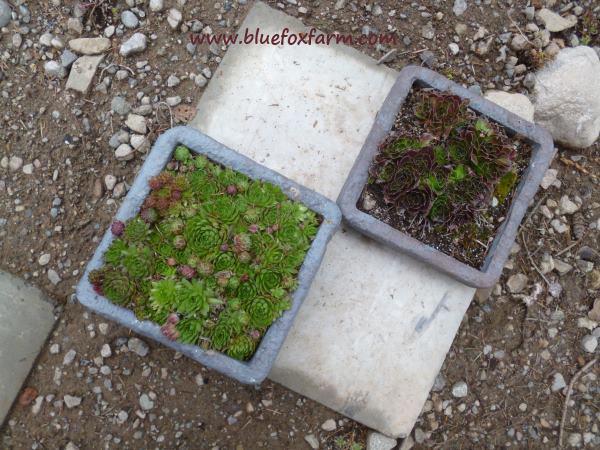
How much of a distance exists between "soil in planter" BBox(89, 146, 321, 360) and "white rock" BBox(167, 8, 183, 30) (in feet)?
3.31

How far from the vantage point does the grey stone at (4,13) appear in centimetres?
271

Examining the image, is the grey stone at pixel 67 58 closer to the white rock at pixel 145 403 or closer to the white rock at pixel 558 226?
the white rock at pixel 145 403

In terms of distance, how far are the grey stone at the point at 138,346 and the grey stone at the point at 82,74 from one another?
1338mm

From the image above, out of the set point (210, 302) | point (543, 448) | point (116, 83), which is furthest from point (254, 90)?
point (543, 448)

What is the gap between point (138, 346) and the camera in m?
2.57

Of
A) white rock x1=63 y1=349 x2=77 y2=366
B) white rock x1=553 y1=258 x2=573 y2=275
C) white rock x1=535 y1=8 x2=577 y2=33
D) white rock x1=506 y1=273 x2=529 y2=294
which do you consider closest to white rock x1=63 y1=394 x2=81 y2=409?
white rock x1=63 y1=349 x2=77 y2=366

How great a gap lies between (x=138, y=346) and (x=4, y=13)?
1918mm

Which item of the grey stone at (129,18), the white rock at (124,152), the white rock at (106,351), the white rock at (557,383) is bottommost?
the white rock at (106,351)

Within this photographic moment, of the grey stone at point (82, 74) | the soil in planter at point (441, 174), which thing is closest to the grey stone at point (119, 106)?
the grey stone at point (82, 74)

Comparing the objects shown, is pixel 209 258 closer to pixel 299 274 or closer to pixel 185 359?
pixel 299 274

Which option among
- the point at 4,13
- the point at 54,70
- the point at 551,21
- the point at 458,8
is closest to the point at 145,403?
the point at 54,70

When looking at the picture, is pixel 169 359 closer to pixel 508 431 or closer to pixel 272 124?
pixel 272 124

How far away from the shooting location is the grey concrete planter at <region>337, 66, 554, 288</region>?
2.33 metres

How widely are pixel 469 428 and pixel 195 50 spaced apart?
99.8 inches
